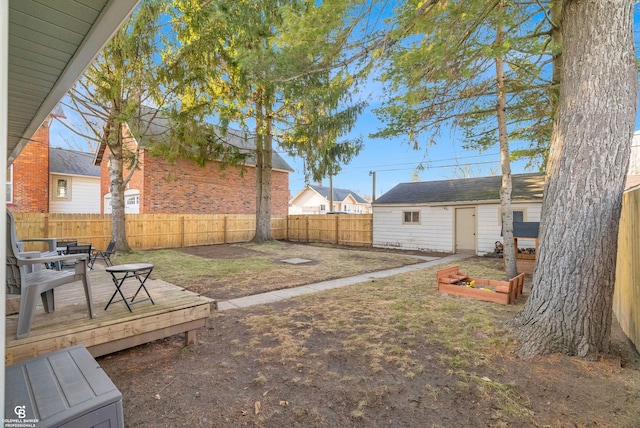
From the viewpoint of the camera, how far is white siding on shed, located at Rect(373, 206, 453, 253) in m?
13.3

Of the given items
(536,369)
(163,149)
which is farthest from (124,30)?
(536,369)

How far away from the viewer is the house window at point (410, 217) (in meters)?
14.2

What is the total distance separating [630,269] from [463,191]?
35.7 feet

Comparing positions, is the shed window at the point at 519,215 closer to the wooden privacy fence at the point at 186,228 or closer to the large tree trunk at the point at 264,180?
the wooden privacy fence at the point at 186,228

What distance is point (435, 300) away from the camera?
5348 millimetres

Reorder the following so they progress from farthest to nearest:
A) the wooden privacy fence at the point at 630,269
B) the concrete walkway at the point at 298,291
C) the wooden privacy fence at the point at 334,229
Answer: the wooden privacy fence at the point at 334,229
the concrete walkway at the point at 298,291
the wooden privacy fence at the point at 630,269

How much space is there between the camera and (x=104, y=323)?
280cm

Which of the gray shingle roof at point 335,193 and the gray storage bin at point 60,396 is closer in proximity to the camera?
the gray storage bin at point 60,396

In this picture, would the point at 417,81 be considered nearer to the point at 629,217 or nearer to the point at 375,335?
the point at 629,217

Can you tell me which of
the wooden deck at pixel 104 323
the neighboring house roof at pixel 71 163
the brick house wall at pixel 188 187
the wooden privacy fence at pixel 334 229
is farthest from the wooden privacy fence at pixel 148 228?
the wooden deck at pixel 104 323

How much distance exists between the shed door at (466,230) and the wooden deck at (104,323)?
12.0 metres

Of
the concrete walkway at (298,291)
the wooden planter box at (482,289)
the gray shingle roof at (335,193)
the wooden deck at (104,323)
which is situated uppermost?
the gray shingle roof at (335,193)

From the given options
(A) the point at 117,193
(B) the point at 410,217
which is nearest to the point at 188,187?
(A) the point at 117,193

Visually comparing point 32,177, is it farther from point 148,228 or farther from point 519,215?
point 519,215
